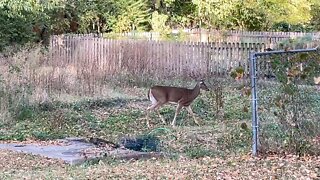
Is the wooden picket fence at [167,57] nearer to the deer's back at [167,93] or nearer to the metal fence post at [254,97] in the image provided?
the deer's back at [167,93]

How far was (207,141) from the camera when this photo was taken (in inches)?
464

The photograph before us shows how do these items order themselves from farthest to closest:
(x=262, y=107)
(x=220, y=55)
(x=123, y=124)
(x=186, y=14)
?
(x=186, y=14), (x=220, y=55), (x=123, y=124), (x=262, y=107)

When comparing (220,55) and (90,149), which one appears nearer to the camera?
→ (90,149)

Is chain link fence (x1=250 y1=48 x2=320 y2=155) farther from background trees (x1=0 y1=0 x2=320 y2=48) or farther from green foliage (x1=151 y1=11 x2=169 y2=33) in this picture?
green foliage (x1=151 y1=11 x2=169 y2=33)

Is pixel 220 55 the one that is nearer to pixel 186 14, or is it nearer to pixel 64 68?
pixel 64 68

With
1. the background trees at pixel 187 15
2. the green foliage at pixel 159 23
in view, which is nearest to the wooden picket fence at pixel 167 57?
the background trees at pixel 187 15

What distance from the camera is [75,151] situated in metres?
10.4

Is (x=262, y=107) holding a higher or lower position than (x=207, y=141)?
higher

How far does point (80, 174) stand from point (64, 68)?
12686 millimetres

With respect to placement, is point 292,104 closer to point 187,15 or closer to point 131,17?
point 131,17

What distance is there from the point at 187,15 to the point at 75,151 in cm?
3044

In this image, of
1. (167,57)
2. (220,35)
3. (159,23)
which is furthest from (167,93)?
(159,23)

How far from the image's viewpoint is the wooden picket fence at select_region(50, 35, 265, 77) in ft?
73.7

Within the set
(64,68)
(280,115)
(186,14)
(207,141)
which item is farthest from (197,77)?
(186,14)
